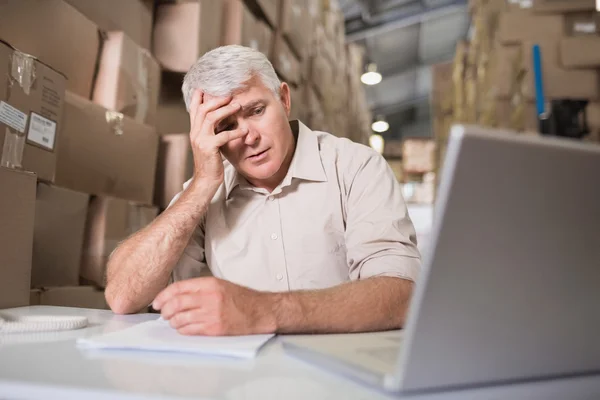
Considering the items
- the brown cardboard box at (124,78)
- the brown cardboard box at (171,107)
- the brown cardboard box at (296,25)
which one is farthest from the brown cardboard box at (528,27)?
the brown cardboard box at (124,78)

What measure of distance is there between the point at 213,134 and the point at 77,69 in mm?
571

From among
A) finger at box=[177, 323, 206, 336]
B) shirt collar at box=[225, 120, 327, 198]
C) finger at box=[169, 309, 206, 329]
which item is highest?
shirt collar at box=[225, 120, 327, 198]

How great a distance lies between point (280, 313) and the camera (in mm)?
701

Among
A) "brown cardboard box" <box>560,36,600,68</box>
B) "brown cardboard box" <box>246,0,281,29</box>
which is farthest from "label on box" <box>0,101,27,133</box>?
"brown cardboard box" <box>560,36,600,68</box>

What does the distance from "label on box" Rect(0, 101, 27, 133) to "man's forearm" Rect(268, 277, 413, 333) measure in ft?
2.47

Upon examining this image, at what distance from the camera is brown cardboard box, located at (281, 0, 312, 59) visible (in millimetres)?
2436

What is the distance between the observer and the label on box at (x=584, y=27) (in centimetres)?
236

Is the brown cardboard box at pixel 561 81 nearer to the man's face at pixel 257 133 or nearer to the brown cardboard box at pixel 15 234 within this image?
the man's face at pixel 257 133

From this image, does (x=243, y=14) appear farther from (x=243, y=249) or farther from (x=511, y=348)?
(x=511, y=348)

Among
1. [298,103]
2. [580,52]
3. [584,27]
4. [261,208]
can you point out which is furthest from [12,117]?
[584,27]

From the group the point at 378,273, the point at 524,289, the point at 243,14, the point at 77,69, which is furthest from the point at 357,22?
the point at 524,289

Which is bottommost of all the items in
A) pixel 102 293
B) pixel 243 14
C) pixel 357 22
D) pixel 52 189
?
pixel 102 293

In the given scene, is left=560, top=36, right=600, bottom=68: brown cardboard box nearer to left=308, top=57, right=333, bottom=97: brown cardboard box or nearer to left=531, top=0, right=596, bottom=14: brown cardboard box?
left=531, top=0, right=596, bottom=14: brown cardboard box

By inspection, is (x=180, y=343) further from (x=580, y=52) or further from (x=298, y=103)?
(x=580, y=52)
